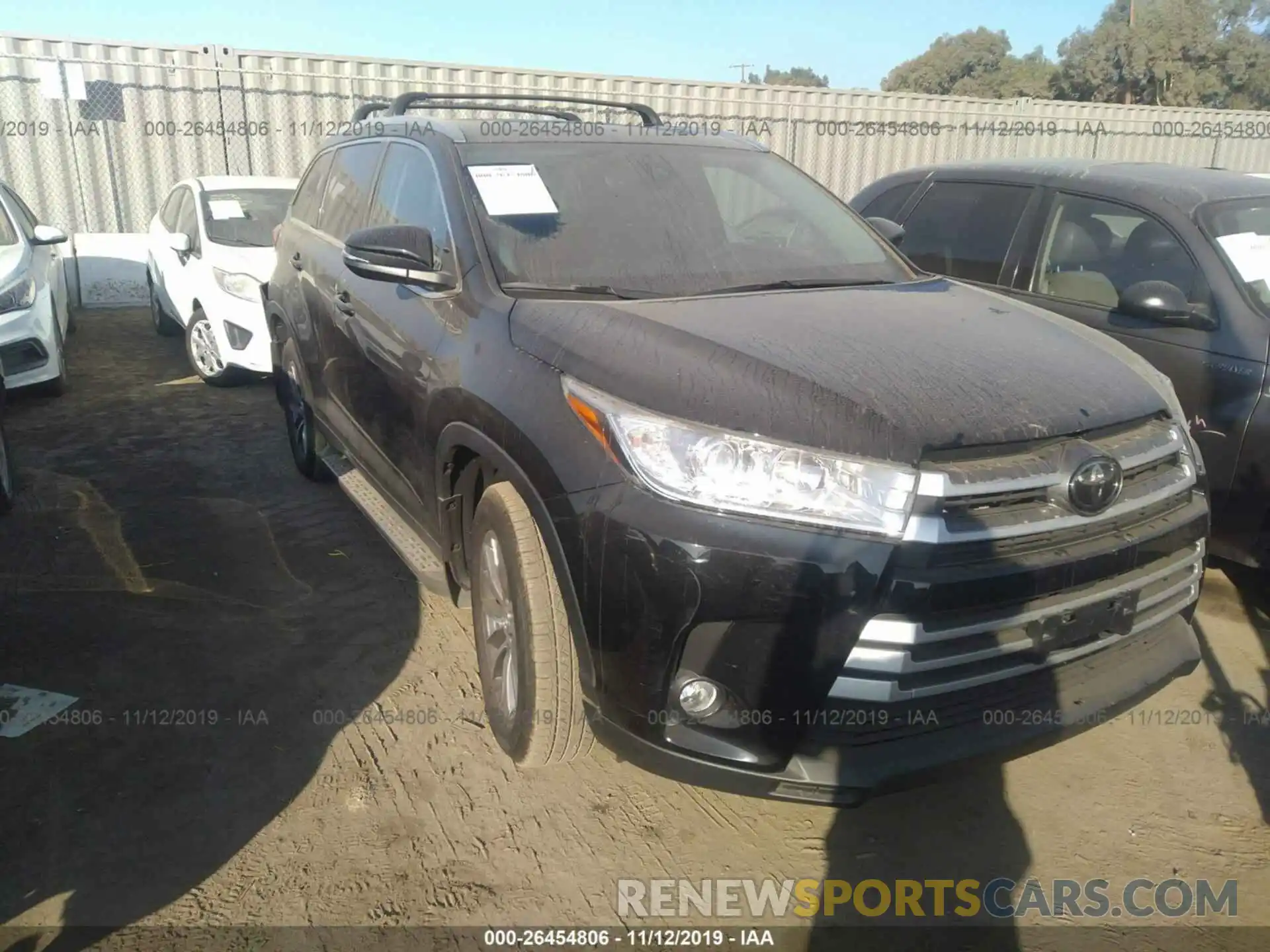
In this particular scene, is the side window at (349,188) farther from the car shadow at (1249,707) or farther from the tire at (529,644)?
the car shadow at (1249,707)

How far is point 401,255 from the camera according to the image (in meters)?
2.98

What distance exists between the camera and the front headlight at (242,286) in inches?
266

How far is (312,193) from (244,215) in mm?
2932

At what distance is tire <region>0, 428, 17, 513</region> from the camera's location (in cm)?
461

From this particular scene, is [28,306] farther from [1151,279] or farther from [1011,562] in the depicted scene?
[1151,279]

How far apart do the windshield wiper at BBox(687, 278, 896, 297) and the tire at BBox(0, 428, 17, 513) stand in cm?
371

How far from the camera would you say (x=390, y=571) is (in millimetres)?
4219

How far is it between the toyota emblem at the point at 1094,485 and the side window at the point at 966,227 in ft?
8.68

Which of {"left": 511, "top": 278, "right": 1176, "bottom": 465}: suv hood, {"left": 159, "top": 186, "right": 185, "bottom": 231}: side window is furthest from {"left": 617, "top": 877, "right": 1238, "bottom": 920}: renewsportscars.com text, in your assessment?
{"left": 159, "top": 186, "right": 185, "bottom": 231}: side window

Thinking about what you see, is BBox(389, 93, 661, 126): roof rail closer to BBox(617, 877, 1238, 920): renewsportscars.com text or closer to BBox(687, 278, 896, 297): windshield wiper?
BBox(687, 278, 896, 297): windshield wiper

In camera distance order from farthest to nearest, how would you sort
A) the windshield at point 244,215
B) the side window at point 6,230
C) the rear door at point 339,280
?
the windshield at point 244,215 → the side window at point 6,230 → the rear door at point 339,280

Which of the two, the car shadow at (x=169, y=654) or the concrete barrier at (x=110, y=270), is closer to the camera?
the car shadow at (x=169, y=654)

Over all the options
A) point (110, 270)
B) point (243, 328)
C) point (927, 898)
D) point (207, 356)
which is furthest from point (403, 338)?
point (110, 270)

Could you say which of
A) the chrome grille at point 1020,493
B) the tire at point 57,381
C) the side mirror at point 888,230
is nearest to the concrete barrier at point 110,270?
the tire at point 57,381
